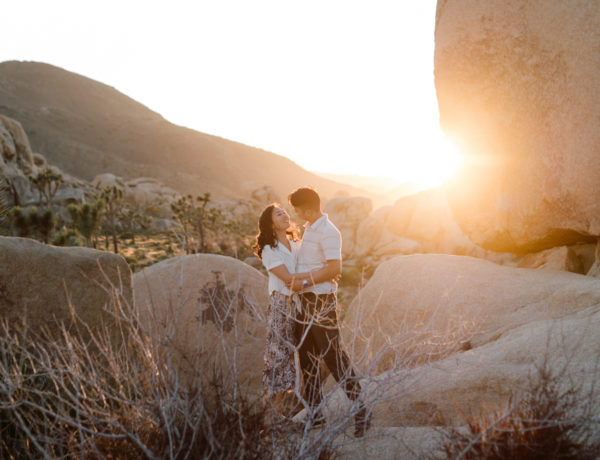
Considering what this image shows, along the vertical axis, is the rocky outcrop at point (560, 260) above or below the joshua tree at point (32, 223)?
above

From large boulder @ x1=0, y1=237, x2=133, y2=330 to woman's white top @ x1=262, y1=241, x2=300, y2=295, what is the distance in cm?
156

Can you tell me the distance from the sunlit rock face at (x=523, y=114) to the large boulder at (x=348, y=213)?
2147cm

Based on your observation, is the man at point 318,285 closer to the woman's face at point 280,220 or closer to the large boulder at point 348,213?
the woman's face at point 280,220

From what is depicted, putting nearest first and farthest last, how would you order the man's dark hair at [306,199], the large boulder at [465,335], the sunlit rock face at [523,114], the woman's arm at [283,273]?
the large boulder at [465,335] < the woman's arm at [283,273] < the man's dark hair at [306,199] < the sunlit rock face at [523,114]

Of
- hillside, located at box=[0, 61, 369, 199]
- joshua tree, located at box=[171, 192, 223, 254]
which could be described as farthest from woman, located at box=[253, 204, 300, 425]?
hillside, located at box=[0, 61, 369, 199]

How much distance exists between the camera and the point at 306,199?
3.69 metres

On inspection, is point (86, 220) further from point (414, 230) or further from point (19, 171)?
point (414, 230)

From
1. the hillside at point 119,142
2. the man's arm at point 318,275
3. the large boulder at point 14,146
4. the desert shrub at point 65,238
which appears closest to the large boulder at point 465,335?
the man's arm at point 318,275

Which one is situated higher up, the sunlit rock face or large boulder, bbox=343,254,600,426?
the sunlit rock face

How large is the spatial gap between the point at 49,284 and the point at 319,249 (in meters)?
2.75

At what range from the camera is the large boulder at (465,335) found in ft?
10.3

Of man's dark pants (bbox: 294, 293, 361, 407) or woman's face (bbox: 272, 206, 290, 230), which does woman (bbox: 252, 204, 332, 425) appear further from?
man's dark pants (bbox: 294, 293, 361, 407)

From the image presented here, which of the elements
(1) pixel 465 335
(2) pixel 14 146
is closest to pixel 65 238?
(1) pixel 465 335

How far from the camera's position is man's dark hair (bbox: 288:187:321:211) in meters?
3.69
